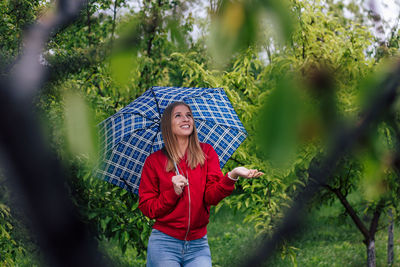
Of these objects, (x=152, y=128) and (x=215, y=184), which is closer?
(x=215, y=184)

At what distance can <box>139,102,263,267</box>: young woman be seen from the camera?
190cm

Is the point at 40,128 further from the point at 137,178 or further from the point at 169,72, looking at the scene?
the point at 169,72

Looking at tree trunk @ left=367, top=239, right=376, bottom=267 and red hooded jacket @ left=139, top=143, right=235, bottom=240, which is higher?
red hooded jacket @ left=139, top=143, right=235, bottom=240

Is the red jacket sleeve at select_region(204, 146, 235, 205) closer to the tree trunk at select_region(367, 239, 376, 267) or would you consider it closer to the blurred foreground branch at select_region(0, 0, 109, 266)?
the blurred foreground branch at select_region(0, 0, 109, 266)

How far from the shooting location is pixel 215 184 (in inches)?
73.4

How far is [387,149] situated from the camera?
0.48 metres

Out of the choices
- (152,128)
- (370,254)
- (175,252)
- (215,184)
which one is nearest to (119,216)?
(152,128)

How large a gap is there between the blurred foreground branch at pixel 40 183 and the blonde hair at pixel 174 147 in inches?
62.4

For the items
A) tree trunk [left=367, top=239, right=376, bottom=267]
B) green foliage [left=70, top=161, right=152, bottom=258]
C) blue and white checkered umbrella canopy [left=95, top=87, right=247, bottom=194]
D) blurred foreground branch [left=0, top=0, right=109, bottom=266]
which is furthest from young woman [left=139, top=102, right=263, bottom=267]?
tree trunk [left=367, top=239, right=376, bottom=267]

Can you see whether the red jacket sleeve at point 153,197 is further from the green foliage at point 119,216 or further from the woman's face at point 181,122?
the green foliage at point 119,216

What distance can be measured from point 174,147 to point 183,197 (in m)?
0.23

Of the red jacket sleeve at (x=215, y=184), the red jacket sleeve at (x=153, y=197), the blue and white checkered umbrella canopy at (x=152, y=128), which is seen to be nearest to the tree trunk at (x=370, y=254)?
the blue and white checkered umbrella canopy at (x=152, y=128)

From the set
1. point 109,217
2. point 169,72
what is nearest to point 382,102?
point 109,217

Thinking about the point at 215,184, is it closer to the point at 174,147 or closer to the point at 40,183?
the point at 174,147
